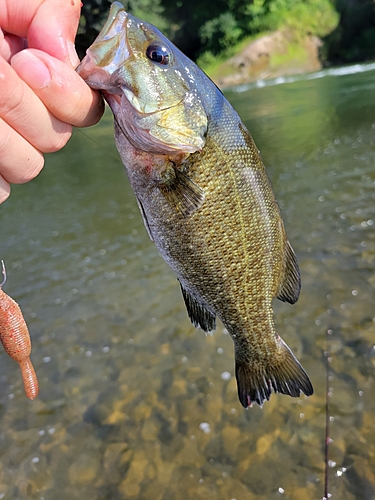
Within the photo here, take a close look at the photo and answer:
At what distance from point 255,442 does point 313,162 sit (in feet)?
19.8

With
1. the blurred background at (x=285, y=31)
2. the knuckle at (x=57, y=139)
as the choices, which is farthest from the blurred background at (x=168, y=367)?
the blurred background at (x=285, y=31)

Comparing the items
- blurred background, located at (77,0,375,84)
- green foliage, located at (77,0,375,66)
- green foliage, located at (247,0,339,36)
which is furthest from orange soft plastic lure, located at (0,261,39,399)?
green foliage, located at (247,0,339,36)

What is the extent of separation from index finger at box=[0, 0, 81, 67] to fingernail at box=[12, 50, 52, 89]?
0.35ft

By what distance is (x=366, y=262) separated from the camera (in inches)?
168

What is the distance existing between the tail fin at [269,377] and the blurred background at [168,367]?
0.85 m

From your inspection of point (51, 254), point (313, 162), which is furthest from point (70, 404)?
point (313, 162)

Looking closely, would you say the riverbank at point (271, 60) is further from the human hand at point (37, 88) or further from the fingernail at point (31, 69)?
the fingernail at point (31, 69)

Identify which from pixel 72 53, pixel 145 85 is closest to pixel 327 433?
pixel 145 85

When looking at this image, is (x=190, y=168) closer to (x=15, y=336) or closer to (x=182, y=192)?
(x=182, y=192)

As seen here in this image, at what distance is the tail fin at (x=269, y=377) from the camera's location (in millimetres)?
2096

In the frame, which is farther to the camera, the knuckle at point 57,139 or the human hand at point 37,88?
the knuckle at point 57,139

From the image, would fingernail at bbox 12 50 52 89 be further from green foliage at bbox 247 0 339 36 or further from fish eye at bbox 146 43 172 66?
green foliage at bbox 247 0 339 36

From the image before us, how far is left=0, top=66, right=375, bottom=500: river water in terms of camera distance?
270cm

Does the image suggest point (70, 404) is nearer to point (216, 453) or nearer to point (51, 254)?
point (216, 453)
